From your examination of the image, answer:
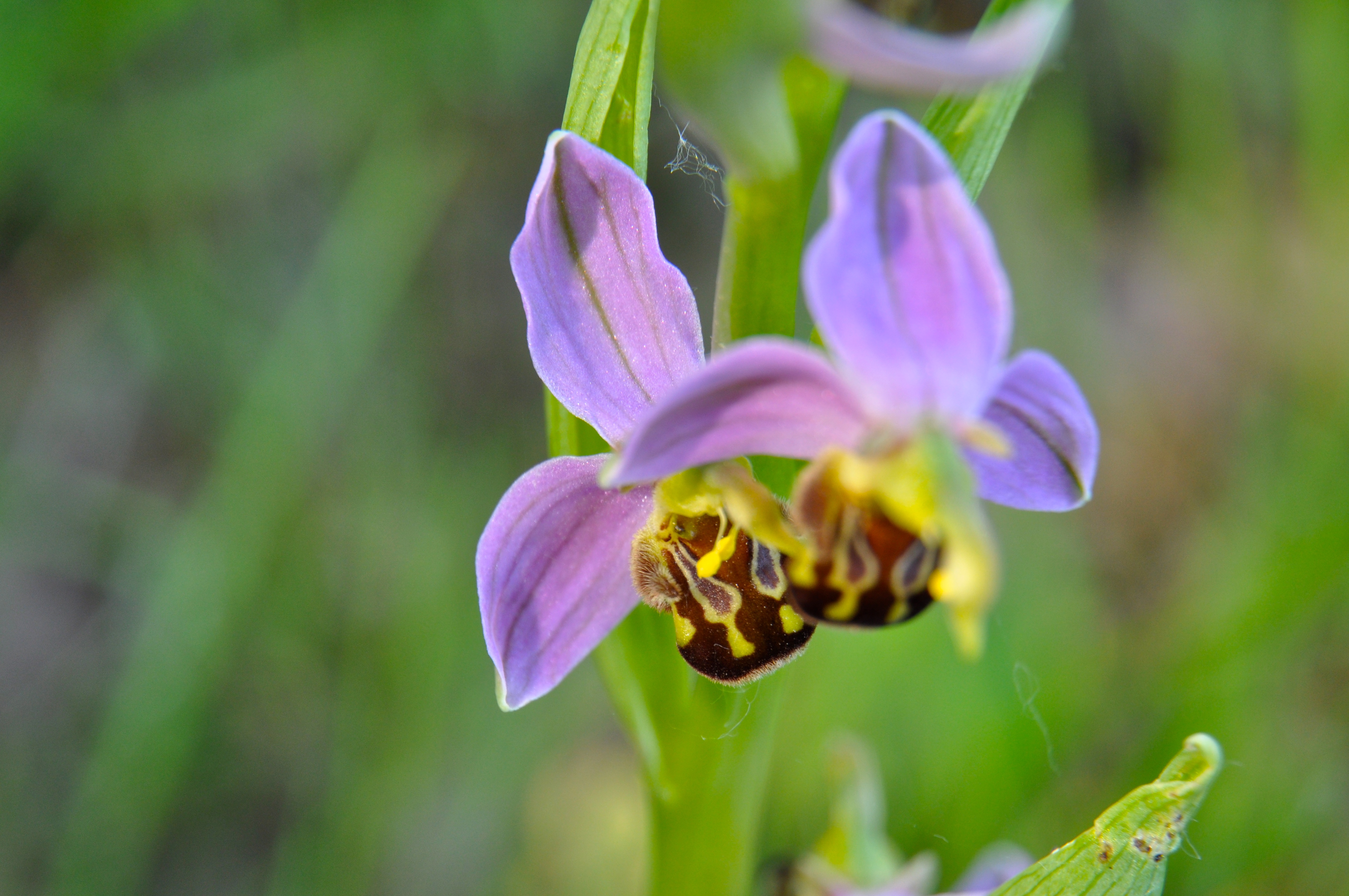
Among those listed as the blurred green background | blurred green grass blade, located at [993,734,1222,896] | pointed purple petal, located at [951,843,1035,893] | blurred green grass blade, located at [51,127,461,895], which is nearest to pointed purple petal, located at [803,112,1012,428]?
blurred green grass blade, located at [993,734,1222,896]

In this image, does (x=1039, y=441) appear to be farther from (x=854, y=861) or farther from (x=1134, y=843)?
(x=854, y=861)

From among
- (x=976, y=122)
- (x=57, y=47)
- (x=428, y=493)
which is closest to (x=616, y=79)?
(x=976, y=122)

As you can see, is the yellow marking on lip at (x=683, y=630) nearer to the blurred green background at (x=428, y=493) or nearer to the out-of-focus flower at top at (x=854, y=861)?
the out-of-focus flower at top at (x=854, y=861)

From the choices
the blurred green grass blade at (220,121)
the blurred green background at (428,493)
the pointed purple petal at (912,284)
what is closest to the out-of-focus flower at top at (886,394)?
the pointed purple petal at (912,284)

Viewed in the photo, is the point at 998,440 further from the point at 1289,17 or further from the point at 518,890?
the point at 1289,17

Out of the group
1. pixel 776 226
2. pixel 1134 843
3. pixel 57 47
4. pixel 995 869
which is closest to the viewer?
pixel 776 226

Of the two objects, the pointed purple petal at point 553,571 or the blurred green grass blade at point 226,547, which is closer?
the pointed purple petal at point 553,571

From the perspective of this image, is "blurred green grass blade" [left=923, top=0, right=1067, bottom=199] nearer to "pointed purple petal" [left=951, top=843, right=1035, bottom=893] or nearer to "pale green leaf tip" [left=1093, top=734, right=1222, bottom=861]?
A: "pale green leaf tip" [left=1093, top=734, right=1222, bottom=861]
